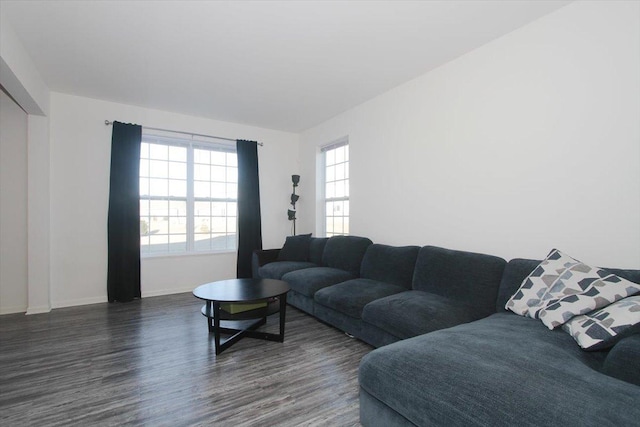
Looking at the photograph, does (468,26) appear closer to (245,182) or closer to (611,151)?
(611,151)

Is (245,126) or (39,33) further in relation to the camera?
(245,126)

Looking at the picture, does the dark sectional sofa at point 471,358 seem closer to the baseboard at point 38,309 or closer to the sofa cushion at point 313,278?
the sofa cushion at point 313,278

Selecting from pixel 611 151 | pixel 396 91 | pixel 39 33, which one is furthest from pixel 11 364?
pixel 611 151

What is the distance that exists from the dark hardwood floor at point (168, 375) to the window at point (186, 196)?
153 cm

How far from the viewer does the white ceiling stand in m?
2.24

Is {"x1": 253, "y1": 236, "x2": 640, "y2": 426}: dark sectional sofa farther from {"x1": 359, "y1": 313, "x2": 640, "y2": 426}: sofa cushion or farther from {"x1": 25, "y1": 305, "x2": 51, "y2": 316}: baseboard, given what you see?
{"x1": 25, "y1": 305, "x2": 51, "y2": 316}: baseboard

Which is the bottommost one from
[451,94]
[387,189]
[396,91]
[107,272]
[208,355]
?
[208,355]

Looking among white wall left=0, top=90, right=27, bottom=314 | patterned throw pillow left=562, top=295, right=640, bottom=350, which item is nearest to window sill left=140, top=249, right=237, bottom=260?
white wall left=0, top=90, right=27, bottom=314

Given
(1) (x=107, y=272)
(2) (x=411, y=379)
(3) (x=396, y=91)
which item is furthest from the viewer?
(1) (x=107, y=272)

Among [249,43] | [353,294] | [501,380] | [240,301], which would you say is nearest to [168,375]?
[240,301]

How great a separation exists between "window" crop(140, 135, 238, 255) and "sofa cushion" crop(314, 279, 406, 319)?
2640 mm

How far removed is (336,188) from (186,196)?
242 centimetres

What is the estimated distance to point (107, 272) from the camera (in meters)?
4.11

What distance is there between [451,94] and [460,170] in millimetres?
775
